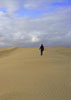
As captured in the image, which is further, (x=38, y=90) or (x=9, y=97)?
(x=38, y=90)

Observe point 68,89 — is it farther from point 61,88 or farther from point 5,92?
point 5,92

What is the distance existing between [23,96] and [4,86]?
1793 mm

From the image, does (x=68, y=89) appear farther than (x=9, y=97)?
Yes

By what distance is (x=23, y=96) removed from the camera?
669cm

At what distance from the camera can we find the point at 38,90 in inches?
292

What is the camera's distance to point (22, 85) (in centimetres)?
830

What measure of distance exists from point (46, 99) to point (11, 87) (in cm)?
211

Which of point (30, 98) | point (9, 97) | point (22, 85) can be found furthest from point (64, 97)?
point (22, 85)

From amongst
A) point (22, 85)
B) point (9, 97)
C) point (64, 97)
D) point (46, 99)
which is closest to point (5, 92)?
point (9, 97)

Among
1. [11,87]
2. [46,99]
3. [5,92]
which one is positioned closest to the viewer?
[46,99]

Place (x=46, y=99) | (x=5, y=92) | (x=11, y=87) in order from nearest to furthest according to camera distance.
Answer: (x=46, y=99) → (x=5, y=92) → (x=11, y=87)

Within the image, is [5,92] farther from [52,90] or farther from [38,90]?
[52,90]

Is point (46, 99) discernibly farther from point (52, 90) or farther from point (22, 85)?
point (22, 85)

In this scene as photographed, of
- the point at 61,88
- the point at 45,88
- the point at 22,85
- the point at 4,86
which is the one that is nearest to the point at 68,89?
the point at 61,88
